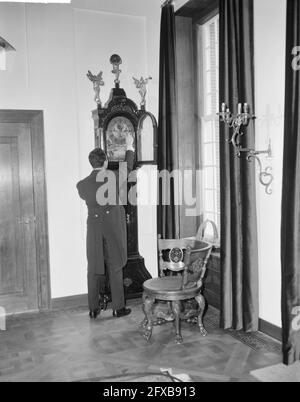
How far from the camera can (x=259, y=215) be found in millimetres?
3760

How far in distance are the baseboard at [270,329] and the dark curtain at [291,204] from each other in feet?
1.43

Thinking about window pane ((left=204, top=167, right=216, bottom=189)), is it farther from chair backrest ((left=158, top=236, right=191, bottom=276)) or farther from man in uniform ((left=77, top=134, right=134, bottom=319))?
man in uniform ((left=77, top=134, right=134, bottom=319))

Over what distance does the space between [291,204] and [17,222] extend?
2.94 m

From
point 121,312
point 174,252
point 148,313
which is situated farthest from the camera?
point 121,312

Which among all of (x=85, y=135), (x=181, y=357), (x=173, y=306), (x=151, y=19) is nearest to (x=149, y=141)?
(x=85, y=135)

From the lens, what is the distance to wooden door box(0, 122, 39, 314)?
15.1 feet

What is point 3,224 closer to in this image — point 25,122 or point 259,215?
point 25,122

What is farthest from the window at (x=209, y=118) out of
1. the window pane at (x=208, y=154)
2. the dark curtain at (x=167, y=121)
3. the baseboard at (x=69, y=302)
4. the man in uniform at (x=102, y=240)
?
the baseboard at (x=69, y=302)

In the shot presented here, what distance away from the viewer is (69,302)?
4867mm

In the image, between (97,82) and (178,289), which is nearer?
(178,289)

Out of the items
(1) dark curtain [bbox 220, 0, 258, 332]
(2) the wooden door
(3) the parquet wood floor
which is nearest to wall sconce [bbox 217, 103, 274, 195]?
(1) dark curtain [bbox 220, 0, 258, 332]

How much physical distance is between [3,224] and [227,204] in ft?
7.92

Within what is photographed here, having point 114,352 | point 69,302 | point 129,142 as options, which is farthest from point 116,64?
point 114,352

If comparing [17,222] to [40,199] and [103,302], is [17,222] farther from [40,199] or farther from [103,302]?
[103,302]
